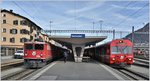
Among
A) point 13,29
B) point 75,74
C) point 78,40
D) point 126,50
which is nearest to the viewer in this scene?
point 75,74

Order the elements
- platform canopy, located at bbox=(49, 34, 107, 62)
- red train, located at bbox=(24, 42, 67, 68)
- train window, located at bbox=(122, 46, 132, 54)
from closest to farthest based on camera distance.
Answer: red train, located at bbox=(24, 42, 67, 68) < train window, located at bbox=(122, 46, 132, 54) < platform canopy, located at bbox=(49, 34, 107, 62)

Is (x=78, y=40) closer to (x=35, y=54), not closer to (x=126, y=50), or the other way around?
(x=126, y=50)

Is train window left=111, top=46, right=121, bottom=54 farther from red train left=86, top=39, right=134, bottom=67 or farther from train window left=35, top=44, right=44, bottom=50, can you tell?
train window left=35, top=44, right=44, bottom=50

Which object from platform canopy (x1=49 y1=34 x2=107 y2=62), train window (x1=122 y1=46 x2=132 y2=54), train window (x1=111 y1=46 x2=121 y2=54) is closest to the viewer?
train window (x1=111 y1=46 x2=121 y2=54)

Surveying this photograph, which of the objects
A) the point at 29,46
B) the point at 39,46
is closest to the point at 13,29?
the point at 29,46

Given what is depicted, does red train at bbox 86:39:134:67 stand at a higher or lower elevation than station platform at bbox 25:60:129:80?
higher

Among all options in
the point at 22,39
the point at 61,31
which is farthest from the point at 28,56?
the point at 22,39

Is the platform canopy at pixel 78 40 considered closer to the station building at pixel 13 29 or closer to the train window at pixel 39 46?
the train window at pixel 39 46

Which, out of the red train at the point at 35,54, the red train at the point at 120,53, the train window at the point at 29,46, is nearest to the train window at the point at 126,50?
the red train at the point at 120,53

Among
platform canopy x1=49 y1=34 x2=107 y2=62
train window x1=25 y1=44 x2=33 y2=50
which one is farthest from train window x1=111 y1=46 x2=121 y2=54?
platform canopy x1=49 y1=34 x2=107 y2=62

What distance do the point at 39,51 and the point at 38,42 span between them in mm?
890

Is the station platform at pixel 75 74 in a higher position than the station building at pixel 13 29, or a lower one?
lower

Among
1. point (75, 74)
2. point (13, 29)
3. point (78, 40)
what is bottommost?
point (75, 74)

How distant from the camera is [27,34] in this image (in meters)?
86.4
